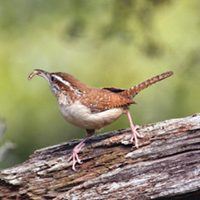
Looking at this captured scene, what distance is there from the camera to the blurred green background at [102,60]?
916 centimetres

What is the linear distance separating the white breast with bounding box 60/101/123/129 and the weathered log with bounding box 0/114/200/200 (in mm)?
89

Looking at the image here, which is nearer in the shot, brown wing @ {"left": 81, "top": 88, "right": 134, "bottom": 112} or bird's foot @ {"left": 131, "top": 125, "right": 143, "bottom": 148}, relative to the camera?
bird's foot @ {"left": 131, "top": 125, "right": 143, "bottom": 148}

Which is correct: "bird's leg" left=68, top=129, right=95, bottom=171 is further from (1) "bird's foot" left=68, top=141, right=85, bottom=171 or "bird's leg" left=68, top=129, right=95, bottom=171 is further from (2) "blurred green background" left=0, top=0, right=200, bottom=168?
(2) "blurred green background" left=0, top=0, right=200, bottom=168

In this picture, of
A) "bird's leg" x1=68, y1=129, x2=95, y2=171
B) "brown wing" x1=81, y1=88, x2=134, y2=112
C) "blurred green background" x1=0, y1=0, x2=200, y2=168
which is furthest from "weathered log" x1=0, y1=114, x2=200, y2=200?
"blurred green background" x1=0, y1=0, x2=200, y2=168

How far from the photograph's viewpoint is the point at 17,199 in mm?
5457

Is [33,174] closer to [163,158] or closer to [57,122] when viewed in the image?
[163,158]

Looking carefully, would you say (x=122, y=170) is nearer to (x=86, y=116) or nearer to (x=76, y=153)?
(x=76, y=153)

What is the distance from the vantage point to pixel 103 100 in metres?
5.71

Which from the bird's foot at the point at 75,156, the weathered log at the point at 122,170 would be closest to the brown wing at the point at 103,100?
the weathered log at the point at 122,170

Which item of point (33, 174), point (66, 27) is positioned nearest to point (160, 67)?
point (66, 27)

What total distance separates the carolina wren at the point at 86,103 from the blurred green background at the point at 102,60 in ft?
10.5

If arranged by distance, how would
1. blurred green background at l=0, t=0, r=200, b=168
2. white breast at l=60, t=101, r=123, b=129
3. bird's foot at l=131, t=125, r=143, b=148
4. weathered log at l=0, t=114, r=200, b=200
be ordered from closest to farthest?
weathered log at l=0, t=114, r=200, b=200, bird's foot at l=131, t=125, r=143, b=148, white breast at l=60, t=101, r=123, b=129, blurred green background at l=0, t=0, r=200, b=168

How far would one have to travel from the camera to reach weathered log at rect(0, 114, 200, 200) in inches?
206

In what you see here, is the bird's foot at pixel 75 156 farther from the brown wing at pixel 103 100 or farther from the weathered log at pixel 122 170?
the brown wing at pixel 103 100
